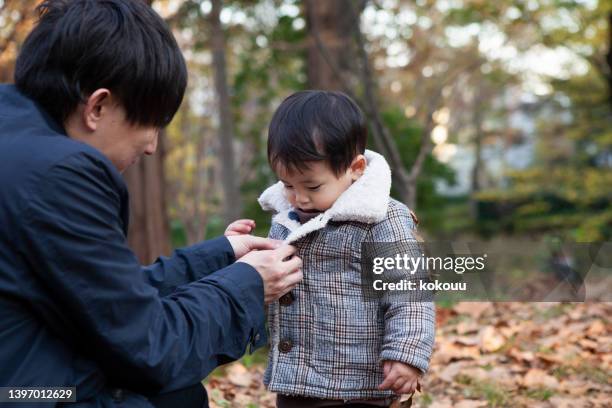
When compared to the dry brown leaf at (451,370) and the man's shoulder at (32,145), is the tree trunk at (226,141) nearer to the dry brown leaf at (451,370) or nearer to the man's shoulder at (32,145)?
the dry brown leaf at (451,370)

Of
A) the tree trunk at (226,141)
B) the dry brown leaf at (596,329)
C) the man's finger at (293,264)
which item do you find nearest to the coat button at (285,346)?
the man's finger at (293,264)

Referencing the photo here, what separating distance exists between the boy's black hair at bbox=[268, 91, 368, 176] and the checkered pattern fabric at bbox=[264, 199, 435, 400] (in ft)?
0.72

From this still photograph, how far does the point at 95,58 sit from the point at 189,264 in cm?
83

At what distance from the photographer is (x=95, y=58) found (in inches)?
65.1

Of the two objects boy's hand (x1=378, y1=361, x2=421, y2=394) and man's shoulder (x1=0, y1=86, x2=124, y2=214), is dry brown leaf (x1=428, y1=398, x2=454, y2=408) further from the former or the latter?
man's shoulder (x1=0, y1=86, x2=124, y2=214)

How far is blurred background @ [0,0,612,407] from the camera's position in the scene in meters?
3.88

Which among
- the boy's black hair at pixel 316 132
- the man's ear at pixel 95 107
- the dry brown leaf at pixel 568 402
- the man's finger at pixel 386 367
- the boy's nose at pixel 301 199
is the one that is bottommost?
the dry brown leaf at pixel 568 402

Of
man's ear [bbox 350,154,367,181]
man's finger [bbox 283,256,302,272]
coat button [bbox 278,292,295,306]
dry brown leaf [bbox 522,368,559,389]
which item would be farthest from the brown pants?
dry brown leaf [bbox 522,368,559,389]

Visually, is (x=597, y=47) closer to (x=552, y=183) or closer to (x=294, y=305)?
(x=552, y=183)

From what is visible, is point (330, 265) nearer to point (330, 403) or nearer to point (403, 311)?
point (403, 311)

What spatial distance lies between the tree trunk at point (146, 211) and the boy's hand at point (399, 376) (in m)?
2.92

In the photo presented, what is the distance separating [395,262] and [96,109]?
97 cm

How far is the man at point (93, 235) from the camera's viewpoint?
1.53m

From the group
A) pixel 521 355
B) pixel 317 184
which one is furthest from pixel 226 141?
pixel 317 184
